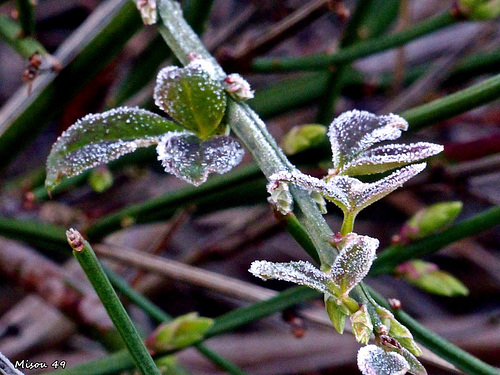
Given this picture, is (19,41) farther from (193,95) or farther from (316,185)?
(316,185)

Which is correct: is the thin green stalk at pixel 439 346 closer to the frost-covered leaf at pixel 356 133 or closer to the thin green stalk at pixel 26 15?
the frost-covered leaf at pixel 356 133

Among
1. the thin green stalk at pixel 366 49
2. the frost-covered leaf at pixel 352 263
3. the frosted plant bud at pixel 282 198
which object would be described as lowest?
the frost-covered leaf at pixel 352 263

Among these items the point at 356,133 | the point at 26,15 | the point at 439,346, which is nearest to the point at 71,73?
the point at 26,15

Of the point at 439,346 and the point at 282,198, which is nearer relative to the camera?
the point at 282,198

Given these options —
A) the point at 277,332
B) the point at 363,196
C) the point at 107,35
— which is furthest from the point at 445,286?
the point at 277,332

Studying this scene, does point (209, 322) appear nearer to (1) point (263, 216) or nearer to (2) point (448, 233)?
(2) point (448, 233)

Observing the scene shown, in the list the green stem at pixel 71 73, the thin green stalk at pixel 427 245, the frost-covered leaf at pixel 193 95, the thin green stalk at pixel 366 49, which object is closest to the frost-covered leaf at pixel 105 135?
the frost-covered leaf at pixel 193 95

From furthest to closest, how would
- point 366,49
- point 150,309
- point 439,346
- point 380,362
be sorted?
1. point 366,49
2. point 150,309
3. point 439,346
4. point 380,362
